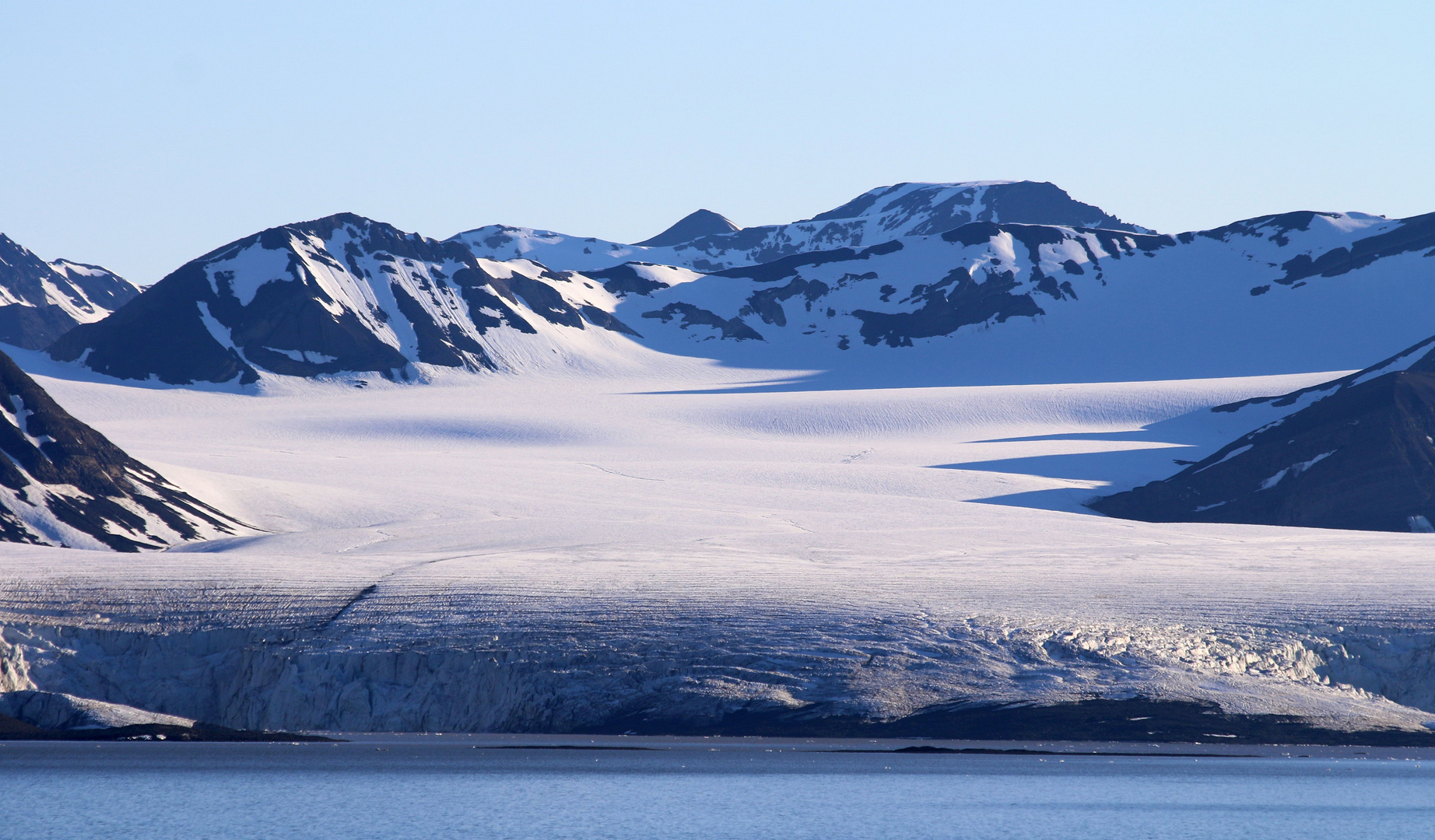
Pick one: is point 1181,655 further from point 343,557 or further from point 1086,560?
point 343,557

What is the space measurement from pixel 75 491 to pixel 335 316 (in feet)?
308

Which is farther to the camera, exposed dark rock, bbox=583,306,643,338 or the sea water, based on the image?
exposed dark rock, bbox=583,306,643,338

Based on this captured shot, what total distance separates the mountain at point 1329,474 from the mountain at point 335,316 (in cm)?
8581

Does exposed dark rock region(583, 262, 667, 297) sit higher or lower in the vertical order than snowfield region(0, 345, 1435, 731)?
higher

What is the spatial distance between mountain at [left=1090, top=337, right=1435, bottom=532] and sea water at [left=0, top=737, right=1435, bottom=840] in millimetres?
48822

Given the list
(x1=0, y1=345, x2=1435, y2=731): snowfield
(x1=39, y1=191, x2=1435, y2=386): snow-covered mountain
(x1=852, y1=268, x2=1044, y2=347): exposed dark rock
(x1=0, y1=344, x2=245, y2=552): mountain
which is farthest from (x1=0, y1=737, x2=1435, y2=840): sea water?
(x1=852, y1=268, x2=1044, y2=347): exposed dark rock

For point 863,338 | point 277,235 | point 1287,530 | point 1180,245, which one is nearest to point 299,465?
point 1287,530

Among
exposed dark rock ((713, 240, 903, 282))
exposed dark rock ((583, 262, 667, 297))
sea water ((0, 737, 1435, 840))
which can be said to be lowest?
sea water ((0, 737, 1435, 840))

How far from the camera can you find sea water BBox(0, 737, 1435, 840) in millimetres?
26812

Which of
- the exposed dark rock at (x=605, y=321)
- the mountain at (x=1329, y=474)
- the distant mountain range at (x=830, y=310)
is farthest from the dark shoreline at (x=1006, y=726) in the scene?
the exposed dark rock at (x=605, y=321)

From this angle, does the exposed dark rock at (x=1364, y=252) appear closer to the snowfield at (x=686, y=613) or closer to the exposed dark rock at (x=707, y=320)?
the exposed dark rock at (x=707, y=320)

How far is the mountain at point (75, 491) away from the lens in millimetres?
52250

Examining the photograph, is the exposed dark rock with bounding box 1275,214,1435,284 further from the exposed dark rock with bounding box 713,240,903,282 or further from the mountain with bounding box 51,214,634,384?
the mountain with bounding box 51,214,634,384

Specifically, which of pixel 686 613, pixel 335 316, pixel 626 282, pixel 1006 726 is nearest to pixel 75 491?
pixel 686 613
